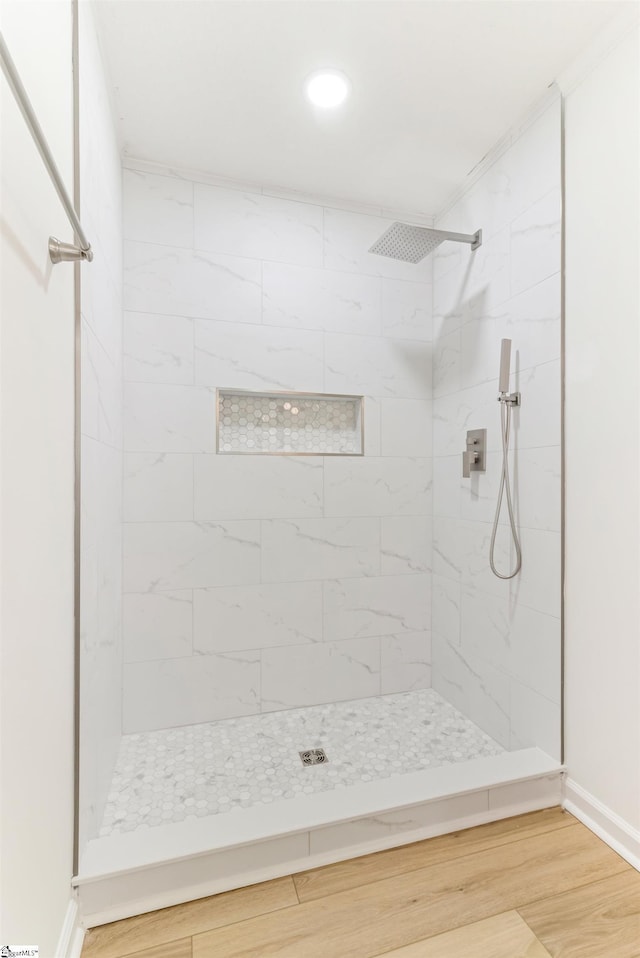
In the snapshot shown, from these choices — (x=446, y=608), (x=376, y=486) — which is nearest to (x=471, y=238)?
(x=376, y=486)

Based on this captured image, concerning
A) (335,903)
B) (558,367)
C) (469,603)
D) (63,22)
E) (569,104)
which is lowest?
(335,903)

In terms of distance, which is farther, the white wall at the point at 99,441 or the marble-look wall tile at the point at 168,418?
the marble-look wall tile at the point at 168,418

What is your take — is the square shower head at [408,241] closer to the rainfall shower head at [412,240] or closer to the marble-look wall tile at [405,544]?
the rainfall shower head at [412,240]

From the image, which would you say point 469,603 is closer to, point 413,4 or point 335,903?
point 335,903

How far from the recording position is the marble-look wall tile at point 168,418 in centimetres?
203

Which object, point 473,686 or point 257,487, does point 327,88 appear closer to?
point 257,487

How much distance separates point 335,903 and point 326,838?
15cm

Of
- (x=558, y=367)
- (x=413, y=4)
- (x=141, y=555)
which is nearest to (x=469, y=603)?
(x=558, y=367)

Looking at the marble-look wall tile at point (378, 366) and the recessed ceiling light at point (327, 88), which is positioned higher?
the recessed ceiling light at point (327, 88)

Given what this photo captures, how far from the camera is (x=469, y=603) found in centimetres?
216

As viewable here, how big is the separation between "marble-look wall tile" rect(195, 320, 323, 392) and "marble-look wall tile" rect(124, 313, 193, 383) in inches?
2.1

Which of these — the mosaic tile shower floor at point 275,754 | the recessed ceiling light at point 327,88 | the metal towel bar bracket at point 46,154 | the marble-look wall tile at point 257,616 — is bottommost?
the mosaic tile shower floor at point 275,754

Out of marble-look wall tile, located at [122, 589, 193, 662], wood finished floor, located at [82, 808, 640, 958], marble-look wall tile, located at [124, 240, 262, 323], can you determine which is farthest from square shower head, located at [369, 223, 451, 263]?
wood finished floor, located at [82, 808, 640, 958]

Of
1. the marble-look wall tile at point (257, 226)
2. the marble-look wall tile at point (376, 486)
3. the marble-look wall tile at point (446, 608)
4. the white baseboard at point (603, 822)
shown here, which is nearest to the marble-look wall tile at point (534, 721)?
the white baseboard at point (603, 822)
